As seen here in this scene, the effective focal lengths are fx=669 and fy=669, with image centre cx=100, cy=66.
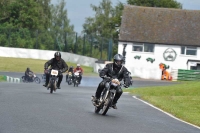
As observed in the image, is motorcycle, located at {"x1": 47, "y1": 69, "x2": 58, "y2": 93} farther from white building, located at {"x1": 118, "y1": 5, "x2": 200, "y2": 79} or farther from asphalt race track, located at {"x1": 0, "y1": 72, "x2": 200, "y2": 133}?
white building, located at {"x1": 118, "y1": 5, "x2": 200, "y2": 79}

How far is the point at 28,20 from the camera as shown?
3925 inches

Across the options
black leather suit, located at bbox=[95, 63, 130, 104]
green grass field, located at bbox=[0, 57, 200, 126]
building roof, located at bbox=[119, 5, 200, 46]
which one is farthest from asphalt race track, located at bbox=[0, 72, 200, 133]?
building roof, located at bbox=[119, 5, 200, 46]

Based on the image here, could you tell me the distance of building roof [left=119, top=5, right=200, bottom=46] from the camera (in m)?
78.8

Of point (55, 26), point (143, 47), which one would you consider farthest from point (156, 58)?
point (55, 26)

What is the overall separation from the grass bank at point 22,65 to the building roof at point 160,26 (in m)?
7.46

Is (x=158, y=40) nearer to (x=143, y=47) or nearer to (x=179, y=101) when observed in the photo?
(x=143, y=47)

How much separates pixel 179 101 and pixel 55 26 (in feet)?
399

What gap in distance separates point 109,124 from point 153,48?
63.6 meters

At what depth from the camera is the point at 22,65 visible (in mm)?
72375

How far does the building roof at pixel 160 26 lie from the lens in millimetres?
78750

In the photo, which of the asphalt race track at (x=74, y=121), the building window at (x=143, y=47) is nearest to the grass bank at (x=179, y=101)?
the asphalt race track at (x=74, y=121)

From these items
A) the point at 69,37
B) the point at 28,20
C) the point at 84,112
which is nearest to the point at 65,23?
the point at 28,20

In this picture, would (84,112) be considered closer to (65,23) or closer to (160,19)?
(160,19)

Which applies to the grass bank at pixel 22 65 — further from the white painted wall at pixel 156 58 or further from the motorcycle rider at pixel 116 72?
the motorcycle rider at pixel 116 72
